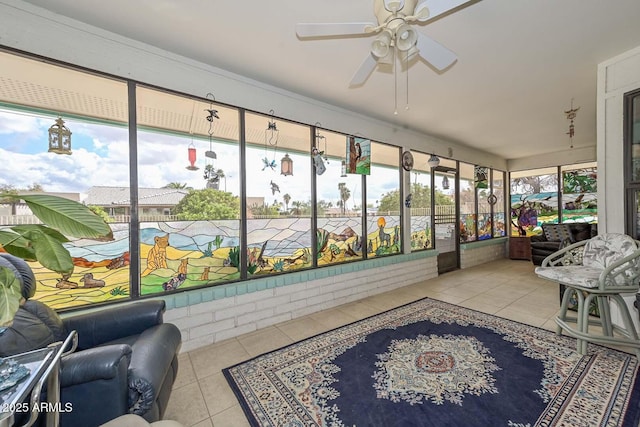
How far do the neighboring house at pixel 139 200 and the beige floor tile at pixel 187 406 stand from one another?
1512 mm

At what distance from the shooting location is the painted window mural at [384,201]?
4.18 metres

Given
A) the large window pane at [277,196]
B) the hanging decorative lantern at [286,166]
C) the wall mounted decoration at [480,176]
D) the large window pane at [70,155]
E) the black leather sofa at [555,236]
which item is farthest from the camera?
the wall mounted decoration at [480,176]

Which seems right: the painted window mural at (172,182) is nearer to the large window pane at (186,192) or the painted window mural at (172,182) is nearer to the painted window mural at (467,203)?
the large window pane at (186,192)

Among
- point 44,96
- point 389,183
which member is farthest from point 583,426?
point 44,96

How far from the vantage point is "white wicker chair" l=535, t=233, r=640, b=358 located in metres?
2.10

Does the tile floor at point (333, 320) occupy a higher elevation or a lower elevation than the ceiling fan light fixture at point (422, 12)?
lower

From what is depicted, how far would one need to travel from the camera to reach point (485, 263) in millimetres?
6410

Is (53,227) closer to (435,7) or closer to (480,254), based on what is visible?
(435,7)

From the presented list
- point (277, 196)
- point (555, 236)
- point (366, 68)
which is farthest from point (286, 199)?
point (555, 236)

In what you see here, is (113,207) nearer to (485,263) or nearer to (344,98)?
Answer: (344,98)

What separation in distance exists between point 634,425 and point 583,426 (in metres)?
0.30

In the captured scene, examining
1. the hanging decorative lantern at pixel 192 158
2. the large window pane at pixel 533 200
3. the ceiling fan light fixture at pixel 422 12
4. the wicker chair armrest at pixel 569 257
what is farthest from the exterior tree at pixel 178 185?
the large window pane at pixel 533 200

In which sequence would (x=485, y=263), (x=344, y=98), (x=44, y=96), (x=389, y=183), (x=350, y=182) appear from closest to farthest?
(x=44, y=96) → (x=344, y=98) → (x=350, y=182) → (x=389, y=183) → (x=485, y=263)

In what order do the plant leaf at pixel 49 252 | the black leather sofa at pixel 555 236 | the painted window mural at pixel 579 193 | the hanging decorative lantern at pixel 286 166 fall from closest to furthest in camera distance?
the plant leaf at pixel 49 252, the hanging decorative lantern at pixel 286 166, the black leather sofa at pixel 555 236, the painted window mural at pixel 579 193
